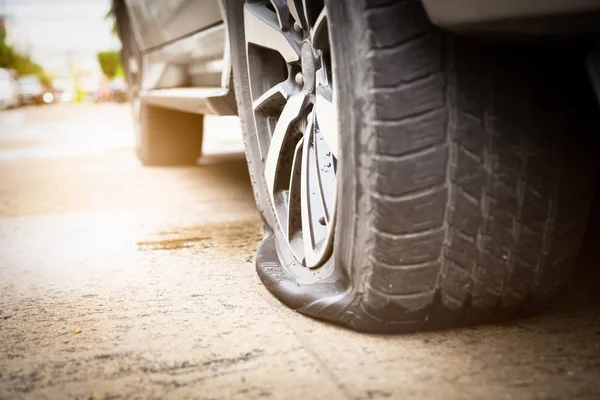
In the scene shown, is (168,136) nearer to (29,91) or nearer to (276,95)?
(276,95)

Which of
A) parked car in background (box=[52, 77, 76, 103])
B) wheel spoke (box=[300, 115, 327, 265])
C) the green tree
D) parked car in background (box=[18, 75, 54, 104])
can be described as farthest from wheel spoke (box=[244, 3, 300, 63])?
the green tree

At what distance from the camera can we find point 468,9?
41.3 inches

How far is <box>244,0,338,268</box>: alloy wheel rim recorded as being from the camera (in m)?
1.57

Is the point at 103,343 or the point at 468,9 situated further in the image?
the point at 103,343

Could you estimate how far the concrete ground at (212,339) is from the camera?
1227 millimetres

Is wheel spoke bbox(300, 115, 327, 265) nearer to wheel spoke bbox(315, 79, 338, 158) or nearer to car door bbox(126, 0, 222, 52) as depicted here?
wheel spoke bbox(315, 79, 338, 158)

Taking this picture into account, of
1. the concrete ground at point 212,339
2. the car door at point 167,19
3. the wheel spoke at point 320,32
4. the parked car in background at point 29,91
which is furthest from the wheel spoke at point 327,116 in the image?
the parked car in background at point 29,91

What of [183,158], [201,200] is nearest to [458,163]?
[201,200]

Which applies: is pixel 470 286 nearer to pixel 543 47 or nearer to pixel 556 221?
pixel 556 221

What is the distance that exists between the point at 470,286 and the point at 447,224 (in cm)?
16

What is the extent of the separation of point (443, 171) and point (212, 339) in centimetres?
68

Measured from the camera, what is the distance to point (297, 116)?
1785 mm

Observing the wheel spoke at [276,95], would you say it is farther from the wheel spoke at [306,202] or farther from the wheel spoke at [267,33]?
the wheel spoke at [306,202]

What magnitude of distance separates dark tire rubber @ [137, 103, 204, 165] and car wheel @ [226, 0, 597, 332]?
3307 mm
